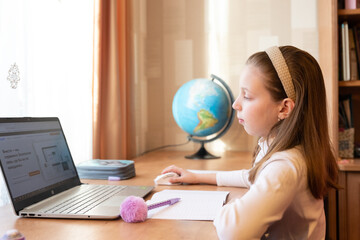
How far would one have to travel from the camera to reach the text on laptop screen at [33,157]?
0.89 metres

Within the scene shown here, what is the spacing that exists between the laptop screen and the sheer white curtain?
6.3 inches

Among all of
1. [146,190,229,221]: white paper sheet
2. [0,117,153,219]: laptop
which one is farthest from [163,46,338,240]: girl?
[0,117,153,219]: laptop

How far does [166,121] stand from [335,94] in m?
1.03

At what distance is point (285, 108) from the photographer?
90 cm

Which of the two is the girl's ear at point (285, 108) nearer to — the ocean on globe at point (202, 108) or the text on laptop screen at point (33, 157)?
the text on laptop screen at point (33, 157)

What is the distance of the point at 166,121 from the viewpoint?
2.39m

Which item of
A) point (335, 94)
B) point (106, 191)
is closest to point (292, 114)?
point (106, 191)

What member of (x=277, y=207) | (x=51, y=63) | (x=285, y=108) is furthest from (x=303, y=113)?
(x=51, y=63)

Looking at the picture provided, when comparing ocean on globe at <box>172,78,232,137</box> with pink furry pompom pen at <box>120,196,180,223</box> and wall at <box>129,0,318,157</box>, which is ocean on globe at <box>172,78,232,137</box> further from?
pink furry pompom pen at <box>120,196,180,223</box>

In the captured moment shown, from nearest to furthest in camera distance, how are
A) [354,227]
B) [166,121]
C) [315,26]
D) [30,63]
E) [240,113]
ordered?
[240,113] → [30,63] → [354,227] → [315,26] → [166,121]

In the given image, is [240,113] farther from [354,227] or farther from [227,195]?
[354,227]

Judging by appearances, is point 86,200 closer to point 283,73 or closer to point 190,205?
point 190,205

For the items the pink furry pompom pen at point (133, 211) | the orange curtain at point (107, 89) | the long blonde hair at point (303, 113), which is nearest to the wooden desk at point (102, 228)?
the pink furry pompom pen at point (133, 211)

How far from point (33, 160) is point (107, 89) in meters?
0.88
